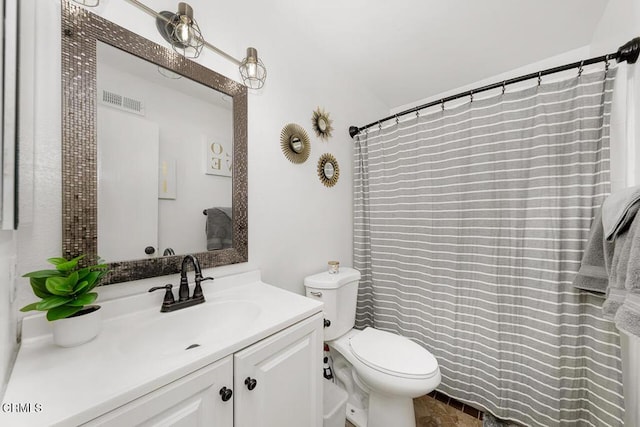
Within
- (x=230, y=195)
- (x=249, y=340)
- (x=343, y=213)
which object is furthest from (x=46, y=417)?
(x=343, y=213)

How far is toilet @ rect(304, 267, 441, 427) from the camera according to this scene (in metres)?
1.09

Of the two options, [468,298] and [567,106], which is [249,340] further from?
[567,106]

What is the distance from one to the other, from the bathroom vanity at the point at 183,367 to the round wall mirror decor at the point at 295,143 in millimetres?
813

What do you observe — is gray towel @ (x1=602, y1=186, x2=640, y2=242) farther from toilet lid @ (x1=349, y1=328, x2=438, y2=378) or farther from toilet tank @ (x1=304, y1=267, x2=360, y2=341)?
toilet tank @ (x1=304, y1=267, x2=360, y2=341)

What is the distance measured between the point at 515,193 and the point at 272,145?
→ 1.37 m

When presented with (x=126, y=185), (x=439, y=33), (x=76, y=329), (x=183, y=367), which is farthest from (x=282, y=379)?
(x=439, y=33)

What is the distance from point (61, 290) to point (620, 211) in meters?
1.71

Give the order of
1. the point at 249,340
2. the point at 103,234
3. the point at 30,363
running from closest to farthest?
the point at 30,363, the point at 249,340, the point at 103,234

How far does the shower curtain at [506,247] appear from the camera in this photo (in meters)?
1.09

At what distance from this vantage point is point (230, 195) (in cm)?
116

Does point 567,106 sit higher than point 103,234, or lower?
higher

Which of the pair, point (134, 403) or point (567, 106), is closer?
point (134, 403)

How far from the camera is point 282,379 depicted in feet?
2.63

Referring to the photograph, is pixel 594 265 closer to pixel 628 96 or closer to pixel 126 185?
pixel 628 96
